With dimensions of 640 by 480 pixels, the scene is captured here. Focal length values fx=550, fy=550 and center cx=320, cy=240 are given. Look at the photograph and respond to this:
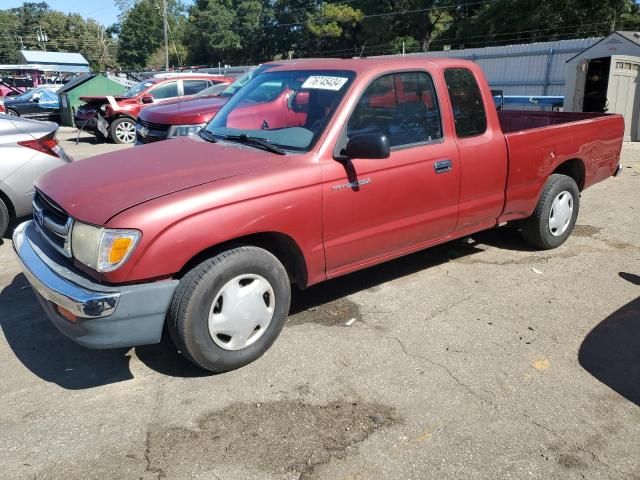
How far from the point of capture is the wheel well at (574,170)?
552 centimetres

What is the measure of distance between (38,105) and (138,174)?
62.4 ft

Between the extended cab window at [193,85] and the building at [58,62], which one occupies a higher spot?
the building at [58,62]

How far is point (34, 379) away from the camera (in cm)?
336

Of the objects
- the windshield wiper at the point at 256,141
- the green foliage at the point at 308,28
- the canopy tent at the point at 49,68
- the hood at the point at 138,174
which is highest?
the green foliage at the point at 308,28

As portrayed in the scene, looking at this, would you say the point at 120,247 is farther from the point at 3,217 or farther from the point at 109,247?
the point at 3,217

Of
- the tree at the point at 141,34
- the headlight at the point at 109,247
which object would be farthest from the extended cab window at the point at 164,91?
the tree at the point at 141,34

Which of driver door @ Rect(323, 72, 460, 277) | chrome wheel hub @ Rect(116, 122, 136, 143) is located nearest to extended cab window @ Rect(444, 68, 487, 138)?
driver door @ Rect(323, 72, 460, 277)

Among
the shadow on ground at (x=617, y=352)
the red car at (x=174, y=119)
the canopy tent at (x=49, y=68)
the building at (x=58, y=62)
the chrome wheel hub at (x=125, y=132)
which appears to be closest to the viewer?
the shadow on ground at (x=617, y=352)

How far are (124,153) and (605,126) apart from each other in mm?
4679

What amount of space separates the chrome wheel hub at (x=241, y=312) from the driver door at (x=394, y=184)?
1.80ft

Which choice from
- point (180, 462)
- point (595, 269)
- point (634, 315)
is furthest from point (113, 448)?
point (595, 269)

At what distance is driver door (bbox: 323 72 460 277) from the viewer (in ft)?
11.9

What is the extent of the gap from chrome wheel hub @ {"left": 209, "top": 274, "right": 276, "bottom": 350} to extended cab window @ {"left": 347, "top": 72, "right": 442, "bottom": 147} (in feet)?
3.96

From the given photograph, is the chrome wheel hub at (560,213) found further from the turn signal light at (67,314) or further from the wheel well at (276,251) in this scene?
the turn signal light at (67,314)
